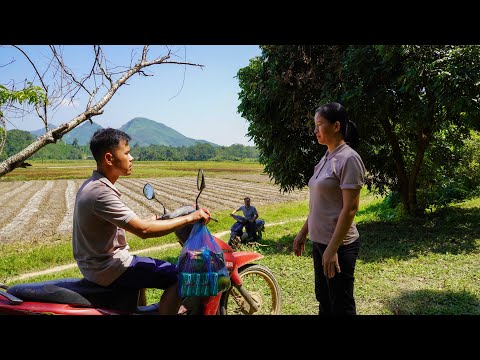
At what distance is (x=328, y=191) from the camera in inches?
88.2

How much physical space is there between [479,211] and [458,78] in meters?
4.84

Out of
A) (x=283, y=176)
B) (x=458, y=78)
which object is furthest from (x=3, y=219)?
(x=458, y=78)

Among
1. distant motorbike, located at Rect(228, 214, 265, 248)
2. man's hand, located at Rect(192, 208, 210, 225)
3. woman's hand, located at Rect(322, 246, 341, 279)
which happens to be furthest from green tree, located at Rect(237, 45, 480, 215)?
man's hand, located at Rect(192, 208, 210, 225)

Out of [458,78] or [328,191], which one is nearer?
[328,191]

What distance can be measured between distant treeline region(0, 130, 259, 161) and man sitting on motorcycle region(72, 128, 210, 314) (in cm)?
234

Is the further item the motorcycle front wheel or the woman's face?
the motorcycle front wheel

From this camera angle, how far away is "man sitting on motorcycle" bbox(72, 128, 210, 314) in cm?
199

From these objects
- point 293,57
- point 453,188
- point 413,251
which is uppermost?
point 293,57

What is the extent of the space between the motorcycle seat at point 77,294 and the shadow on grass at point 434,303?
2.76 m

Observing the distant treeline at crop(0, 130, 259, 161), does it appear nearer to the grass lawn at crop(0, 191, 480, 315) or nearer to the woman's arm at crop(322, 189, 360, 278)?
the grass lawn at crop(0, 191, 480, 315)

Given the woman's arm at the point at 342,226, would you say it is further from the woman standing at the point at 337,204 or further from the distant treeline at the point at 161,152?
the distant treeline at the point at 161,152
